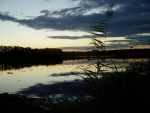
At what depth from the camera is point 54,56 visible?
6516 inches

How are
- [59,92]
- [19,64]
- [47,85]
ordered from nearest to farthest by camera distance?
[59,92] → [47,85] → [19,64]

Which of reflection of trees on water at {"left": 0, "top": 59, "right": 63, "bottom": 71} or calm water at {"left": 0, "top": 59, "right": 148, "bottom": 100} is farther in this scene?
reflection of trees on water at {"left": 0, "top": 59, "right": 63, "bottom": 71}

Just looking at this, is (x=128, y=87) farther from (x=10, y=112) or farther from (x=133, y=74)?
(x=10, y=112)

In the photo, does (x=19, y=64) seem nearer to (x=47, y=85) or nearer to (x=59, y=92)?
(x=47, y=85)

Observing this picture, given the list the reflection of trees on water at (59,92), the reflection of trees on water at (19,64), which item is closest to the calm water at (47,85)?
the reflection of trees on water at (59,92)

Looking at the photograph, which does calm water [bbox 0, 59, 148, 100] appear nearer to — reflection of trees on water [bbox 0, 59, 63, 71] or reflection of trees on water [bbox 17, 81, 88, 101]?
reflection of trees on water [bbox 17, 81, 88, 101]

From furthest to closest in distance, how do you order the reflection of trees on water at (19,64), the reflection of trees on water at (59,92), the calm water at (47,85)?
the reflection of trees on water at (19,64), the calm water at (47,85), the reflection of trees on water at (59,92)

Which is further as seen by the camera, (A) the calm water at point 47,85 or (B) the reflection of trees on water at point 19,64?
(B) the reflection of trees on water at point 19,64

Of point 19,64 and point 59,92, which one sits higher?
point 59,92

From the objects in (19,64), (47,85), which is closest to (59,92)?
(47,85)

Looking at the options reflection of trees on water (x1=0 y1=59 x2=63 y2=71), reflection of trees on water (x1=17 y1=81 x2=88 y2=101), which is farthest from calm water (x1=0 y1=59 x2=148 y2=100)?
reflection of trees on water (x1=0 y1=59 x2=63 y2=71)

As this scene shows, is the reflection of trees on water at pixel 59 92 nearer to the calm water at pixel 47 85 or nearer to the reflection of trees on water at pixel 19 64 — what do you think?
the calm water at pixel 47 85

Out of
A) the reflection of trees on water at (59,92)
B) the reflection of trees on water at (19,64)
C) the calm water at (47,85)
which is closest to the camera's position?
the reflection of trees on water at (59,92)

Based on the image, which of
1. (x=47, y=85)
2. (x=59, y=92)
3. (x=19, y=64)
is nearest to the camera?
(x=59, y=92)
